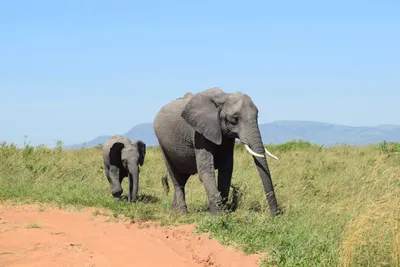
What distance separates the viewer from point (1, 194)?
11516 millimetres

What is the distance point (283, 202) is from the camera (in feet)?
33.6

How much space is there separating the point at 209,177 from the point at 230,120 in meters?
1.00

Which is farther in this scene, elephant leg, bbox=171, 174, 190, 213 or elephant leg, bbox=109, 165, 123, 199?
elephant leg, bbox=109, 165, 123, 199

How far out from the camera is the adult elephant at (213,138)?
Result: 8.90 m

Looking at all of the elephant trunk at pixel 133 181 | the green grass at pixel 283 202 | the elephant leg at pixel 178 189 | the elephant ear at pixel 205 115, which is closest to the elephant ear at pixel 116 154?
the elephant trunk at pixel 133 181

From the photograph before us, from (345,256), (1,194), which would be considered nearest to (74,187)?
(1,194)

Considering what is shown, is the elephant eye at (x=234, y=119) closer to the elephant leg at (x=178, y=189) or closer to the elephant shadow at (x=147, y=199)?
the elephant leg at (x=178, y=189)

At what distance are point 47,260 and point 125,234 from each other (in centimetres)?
146

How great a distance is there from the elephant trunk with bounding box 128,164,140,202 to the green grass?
308mm

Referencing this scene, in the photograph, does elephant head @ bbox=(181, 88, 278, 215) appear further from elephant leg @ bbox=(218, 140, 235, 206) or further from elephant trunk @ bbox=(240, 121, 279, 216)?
elephant leg @ bbox=(218, 140, 235, 206)

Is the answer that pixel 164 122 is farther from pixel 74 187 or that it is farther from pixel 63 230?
pixel 74 187

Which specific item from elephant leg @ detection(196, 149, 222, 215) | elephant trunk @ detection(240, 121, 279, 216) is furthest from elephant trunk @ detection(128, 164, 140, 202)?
elephant trunk @ detection(240, 121, 279, 216)

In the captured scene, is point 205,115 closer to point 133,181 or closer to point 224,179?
point 224,179

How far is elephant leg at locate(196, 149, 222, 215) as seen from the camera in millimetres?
9016
